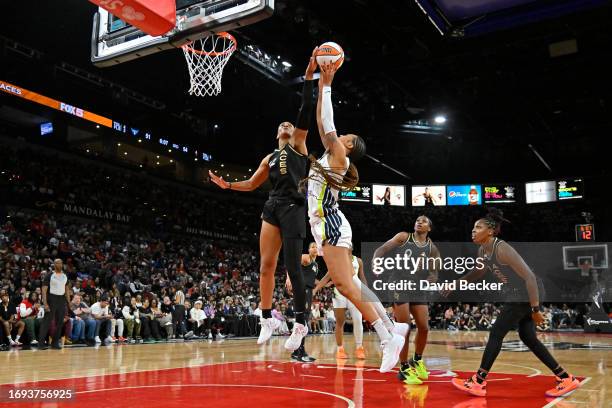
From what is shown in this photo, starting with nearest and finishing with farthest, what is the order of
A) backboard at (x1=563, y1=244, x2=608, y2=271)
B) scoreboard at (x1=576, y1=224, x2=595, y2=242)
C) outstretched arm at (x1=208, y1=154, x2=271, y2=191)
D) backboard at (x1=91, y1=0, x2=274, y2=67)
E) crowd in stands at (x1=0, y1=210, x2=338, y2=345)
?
1. outstretched arm at (x1=208, y1=154, x2=271, y2=191)
2. backboard at (x1=91, y1=0, x2=274, y2=67)
3. crowd in stands at (x1=0, y1=210, x2=338, y2=345)
4. backboard at (x1=563, y1=244, x2=608, y2=271)
5. scoreboard at (x1=576, y1=224, x2=595, y2=242)

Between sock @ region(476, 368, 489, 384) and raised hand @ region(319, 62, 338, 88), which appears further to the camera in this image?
sock @ region(476, 368, 489, 384)

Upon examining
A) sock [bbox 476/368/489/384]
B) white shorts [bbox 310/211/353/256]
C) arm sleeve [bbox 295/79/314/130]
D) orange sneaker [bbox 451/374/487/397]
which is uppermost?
arm sleeve [bbox 295/79/314/130]

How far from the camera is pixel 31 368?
6844 millimetres

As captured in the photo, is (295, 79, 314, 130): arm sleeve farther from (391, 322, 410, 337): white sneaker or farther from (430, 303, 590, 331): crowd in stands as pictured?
(430, 303, 590, 331): crowd in stands

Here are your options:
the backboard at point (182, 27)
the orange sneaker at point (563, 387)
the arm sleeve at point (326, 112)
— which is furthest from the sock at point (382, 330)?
the backboard at point (182, 27)

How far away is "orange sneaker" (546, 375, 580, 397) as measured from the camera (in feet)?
15.7

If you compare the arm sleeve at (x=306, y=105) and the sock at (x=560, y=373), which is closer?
the arm sleeve at (x=306, y=105)

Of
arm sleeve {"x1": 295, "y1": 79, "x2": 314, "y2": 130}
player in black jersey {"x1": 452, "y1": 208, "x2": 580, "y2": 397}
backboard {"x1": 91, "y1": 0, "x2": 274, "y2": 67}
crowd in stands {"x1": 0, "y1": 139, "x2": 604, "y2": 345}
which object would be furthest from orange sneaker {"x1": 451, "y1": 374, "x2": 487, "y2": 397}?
crowd in stands {"x1": 0, "y1": 139, "x2": 604, "y2": 345}

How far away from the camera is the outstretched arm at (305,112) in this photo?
4699mm

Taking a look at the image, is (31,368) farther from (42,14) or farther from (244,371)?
(42,14)

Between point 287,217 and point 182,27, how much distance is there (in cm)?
316

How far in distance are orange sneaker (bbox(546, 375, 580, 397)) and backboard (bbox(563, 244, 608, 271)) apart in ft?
74.8

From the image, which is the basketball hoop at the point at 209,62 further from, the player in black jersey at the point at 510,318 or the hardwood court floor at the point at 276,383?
the player in black jersey at the point at 510,318

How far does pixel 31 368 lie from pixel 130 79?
18.6m
